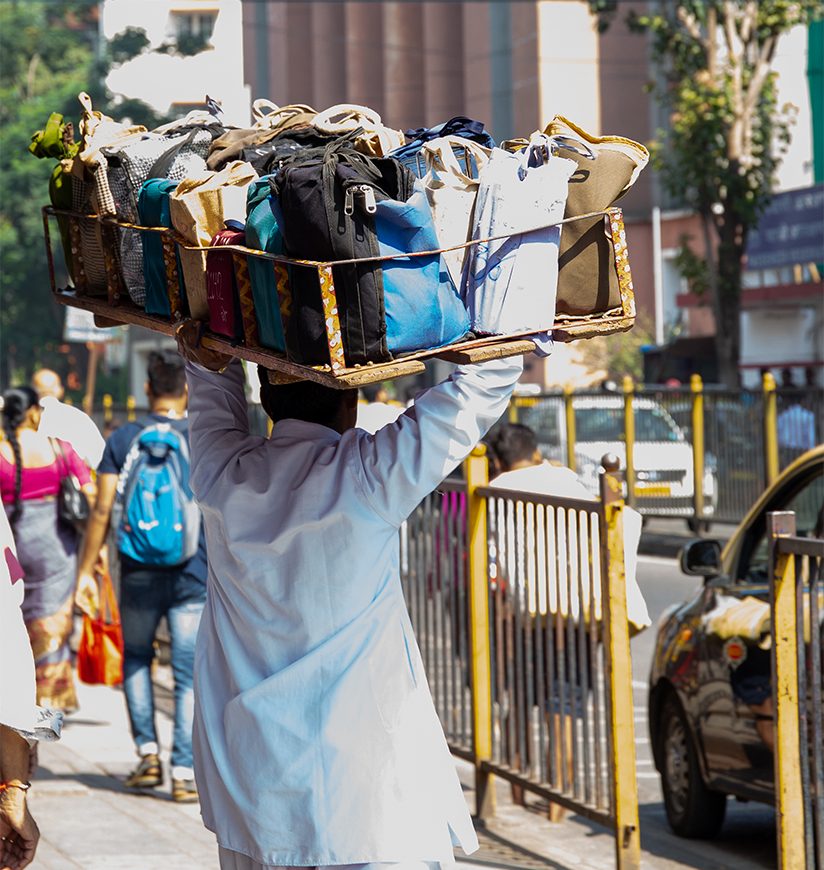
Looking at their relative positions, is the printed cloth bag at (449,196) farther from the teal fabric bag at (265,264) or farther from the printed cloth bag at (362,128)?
the teal fabric bag at (265,264)

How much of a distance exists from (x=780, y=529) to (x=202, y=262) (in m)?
2.11

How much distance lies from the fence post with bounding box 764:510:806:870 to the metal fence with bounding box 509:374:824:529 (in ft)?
44.6

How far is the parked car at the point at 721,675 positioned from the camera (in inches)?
257

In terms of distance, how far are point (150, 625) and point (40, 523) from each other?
1.36 meters

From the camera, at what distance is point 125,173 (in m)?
4.34

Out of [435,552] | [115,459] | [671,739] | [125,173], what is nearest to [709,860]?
[671,739]

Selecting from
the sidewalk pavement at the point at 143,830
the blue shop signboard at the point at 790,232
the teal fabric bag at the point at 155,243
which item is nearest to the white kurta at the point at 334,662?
the teal fabric bag at the point at 155,243

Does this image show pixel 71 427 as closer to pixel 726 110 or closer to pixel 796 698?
pixel 796 698

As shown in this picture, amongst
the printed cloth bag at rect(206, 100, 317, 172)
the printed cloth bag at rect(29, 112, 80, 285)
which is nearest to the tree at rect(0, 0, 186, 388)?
the printed cloth bag at rect(29, 112, 80, 285)

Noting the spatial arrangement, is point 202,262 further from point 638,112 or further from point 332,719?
point 638,112

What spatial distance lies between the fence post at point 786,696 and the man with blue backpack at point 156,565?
11.2 ft

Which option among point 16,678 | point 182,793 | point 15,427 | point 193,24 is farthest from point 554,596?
point 193,24

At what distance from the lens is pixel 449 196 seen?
3676mm

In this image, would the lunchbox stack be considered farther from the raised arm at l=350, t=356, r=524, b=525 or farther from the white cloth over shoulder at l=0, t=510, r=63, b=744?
the white cloth over shoulder at l=0, t=510, r=63, b=744
